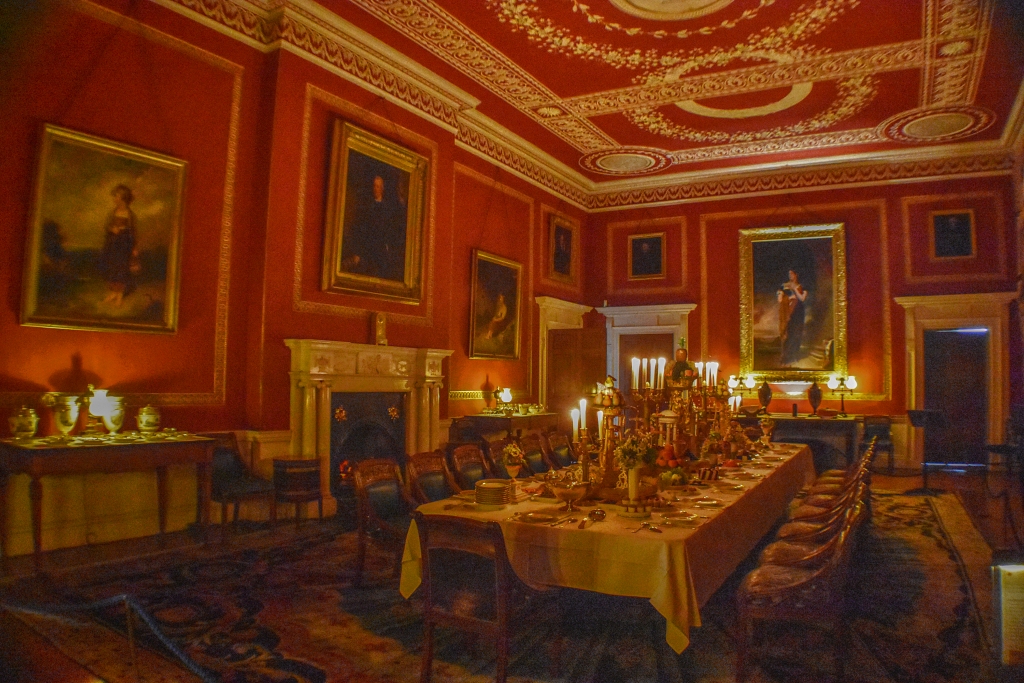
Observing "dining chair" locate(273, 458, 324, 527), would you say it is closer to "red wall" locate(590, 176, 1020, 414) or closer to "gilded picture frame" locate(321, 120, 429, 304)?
"gilded picture frame" locate(321, 120, 429, 304)

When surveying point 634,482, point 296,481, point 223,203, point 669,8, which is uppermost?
point 669,8

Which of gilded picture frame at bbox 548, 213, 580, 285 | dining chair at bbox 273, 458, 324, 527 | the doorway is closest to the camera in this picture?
dining chair at bbox 273, 458, 324, 527

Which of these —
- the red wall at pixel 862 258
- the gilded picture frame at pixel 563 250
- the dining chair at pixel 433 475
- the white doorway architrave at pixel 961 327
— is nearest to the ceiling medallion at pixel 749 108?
the red wall at pixel 862 258

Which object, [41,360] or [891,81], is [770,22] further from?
[41,360]

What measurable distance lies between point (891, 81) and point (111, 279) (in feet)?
27.0

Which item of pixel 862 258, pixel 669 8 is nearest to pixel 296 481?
pixel 669 8

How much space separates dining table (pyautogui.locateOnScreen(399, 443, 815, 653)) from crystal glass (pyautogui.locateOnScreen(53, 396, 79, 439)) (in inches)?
106

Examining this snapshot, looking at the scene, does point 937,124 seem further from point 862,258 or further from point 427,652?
point 427,652

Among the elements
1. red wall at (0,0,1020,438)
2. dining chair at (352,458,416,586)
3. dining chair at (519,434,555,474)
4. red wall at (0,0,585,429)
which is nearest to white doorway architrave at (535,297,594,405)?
red wall at (0,0,1020,438)

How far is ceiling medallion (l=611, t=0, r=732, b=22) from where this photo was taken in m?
5.98

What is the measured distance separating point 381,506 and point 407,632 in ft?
2.77

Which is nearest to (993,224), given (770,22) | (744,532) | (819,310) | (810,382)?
(819,310)

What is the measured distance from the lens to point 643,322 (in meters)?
11.6

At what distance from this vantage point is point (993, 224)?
9672mm
